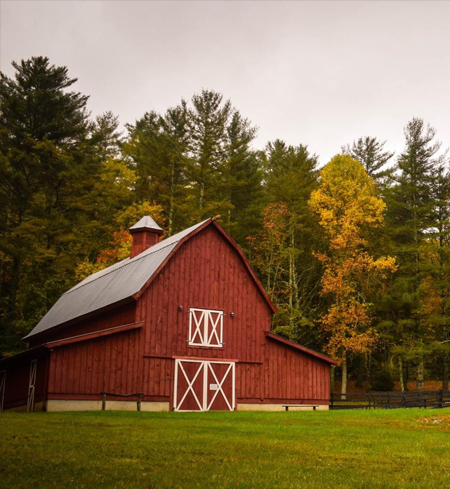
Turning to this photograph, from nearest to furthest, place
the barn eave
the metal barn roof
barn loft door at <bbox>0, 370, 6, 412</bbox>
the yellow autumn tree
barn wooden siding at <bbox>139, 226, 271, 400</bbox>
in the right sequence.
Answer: barn wooden siding at <bbox>139, 226, 271, 400</bbox> → the metal barn roof → the barn eave → barn loft door at <bbox>0, 370, 6, 412</bbox> → the yellow autumn tree

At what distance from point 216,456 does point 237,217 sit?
30677mm

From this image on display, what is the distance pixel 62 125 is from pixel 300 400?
2174 centimetres

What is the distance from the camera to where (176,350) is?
20.5 m

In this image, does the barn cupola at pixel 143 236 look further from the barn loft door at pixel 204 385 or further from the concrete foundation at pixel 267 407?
the concrete foundation at pixel 267 407

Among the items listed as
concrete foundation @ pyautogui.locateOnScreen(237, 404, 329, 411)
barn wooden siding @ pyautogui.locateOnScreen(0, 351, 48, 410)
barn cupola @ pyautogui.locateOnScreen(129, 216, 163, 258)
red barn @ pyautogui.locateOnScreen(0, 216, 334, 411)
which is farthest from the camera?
barn cupola @ pyautogui.locateOnScreen(129, 216, 163, 258)

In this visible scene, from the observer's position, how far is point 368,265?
106 feet

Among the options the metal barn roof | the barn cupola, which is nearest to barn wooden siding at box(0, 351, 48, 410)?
the metal barn roof

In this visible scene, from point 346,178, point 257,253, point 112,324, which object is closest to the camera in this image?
point 112,324

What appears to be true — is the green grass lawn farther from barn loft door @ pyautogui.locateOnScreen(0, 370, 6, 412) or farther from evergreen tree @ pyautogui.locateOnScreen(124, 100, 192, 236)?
evergreen tree @ pyautogui.locateOnScreen(124, 100, 192, 236)

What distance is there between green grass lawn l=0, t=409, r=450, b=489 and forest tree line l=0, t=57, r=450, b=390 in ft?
66.7

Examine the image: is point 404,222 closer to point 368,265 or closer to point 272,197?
point 368,265

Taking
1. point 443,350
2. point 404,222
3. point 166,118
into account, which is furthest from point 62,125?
point 443,350

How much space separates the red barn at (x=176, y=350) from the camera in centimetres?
1889

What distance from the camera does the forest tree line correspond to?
32031mm
